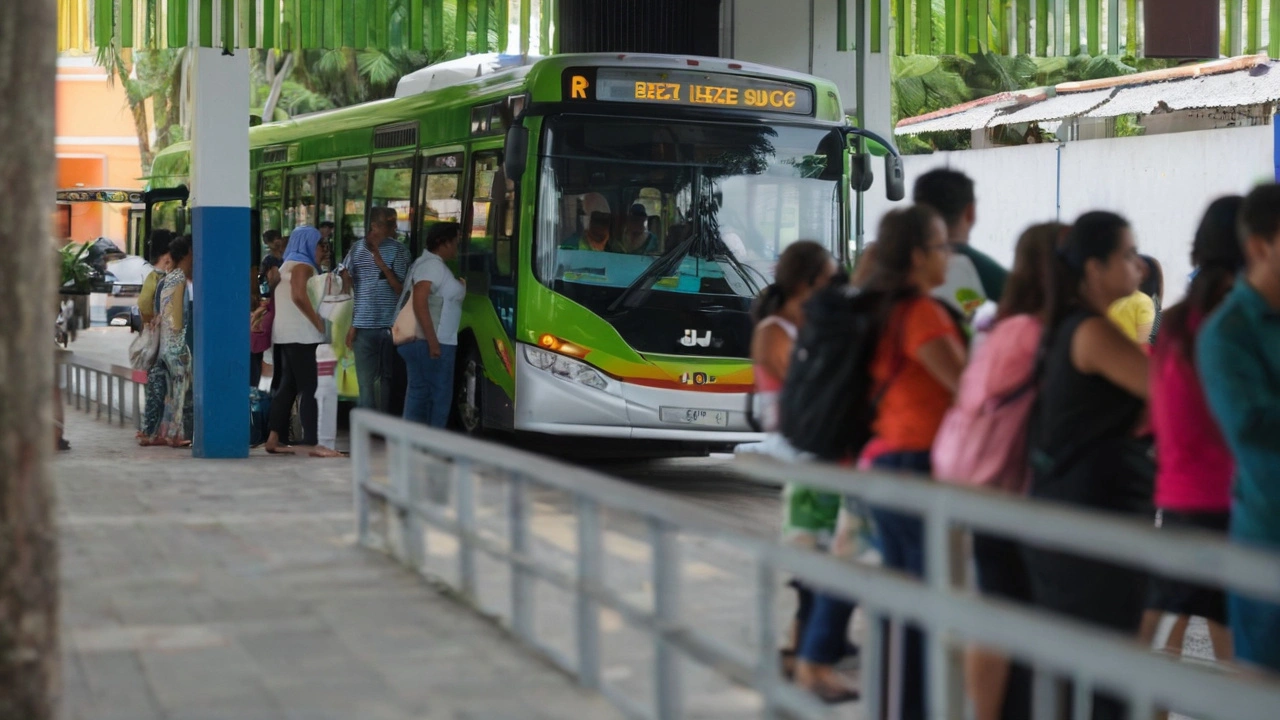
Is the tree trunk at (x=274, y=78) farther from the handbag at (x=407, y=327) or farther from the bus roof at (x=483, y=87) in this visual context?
the handbag at (x=407, y=327)

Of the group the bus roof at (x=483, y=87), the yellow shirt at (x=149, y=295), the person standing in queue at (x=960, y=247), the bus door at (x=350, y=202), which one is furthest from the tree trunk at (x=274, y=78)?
the person standing in queue at (x=960, y=247)

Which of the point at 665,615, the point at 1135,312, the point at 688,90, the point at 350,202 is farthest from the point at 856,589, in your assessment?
the point at 350,202

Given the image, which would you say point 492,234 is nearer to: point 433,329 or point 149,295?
point 433,329

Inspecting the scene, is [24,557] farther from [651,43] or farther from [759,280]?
[651,43]

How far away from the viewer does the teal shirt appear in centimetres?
450

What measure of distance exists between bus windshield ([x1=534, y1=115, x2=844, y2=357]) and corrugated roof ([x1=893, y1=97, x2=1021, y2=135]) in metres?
14.8

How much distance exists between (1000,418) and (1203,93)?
65.3ft

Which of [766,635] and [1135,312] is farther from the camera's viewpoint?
[1135,312]

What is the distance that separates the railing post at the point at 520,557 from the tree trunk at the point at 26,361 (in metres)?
1.90

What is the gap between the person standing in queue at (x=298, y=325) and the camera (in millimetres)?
14023

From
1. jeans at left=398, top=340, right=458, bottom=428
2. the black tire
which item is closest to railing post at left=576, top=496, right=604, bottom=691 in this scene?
jeans at left=398, top=340, right=458, bottom=428

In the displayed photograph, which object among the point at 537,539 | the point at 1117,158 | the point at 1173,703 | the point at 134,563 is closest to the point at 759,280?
the point at 134,563

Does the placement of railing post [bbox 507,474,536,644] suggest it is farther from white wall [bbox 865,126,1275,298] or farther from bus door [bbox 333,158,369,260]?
white wall [bbox 865,126,1275,298]

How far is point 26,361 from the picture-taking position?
195 inches
